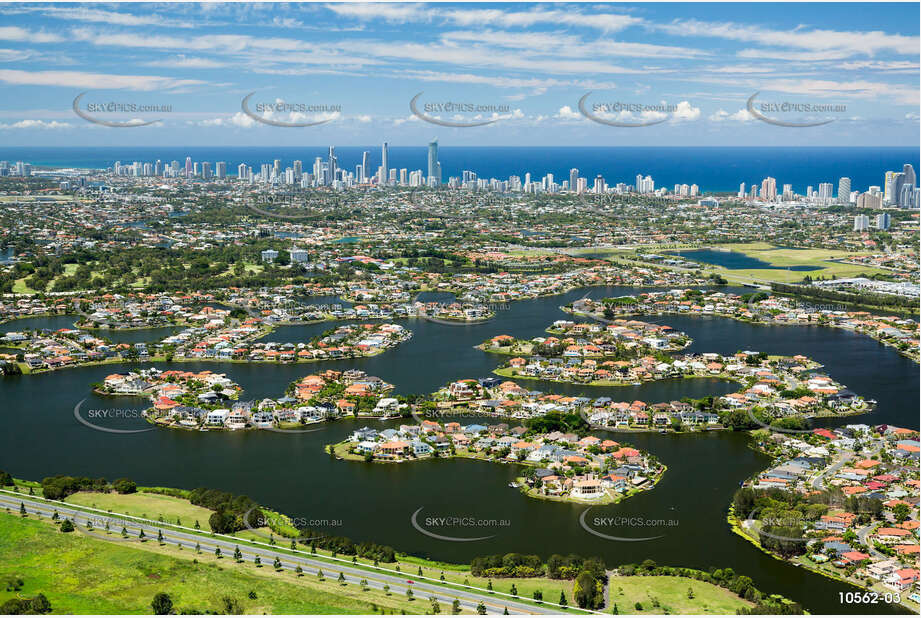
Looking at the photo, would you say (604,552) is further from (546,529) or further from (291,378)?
(291,378)

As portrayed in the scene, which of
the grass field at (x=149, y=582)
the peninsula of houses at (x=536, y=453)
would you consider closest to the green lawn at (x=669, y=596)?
the grass field at (x=149, y=582)

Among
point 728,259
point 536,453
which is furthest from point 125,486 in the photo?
point 728,259

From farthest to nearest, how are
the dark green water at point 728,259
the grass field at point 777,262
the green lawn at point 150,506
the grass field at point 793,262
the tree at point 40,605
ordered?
the dark green water at point 728,259
the grass field at point 793,262
the grass field at point 777,262
the green lawn at point 150,506
the tree at point 40,605

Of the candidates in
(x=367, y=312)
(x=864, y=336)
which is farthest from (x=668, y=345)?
(x=367, y=312)

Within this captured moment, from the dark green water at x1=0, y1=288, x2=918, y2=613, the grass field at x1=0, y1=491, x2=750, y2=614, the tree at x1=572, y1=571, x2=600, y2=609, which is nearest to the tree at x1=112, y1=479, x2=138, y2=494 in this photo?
the dark green water at x1=0, y1=288, x2=918, y2=613

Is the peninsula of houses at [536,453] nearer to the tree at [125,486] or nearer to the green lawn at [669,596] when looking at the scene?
the green lawn at [669,596]

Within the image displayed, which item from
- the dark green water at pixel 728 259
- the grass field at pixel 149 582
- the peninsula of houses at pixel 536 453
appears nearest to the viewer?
the grass field at pixel 149 582
